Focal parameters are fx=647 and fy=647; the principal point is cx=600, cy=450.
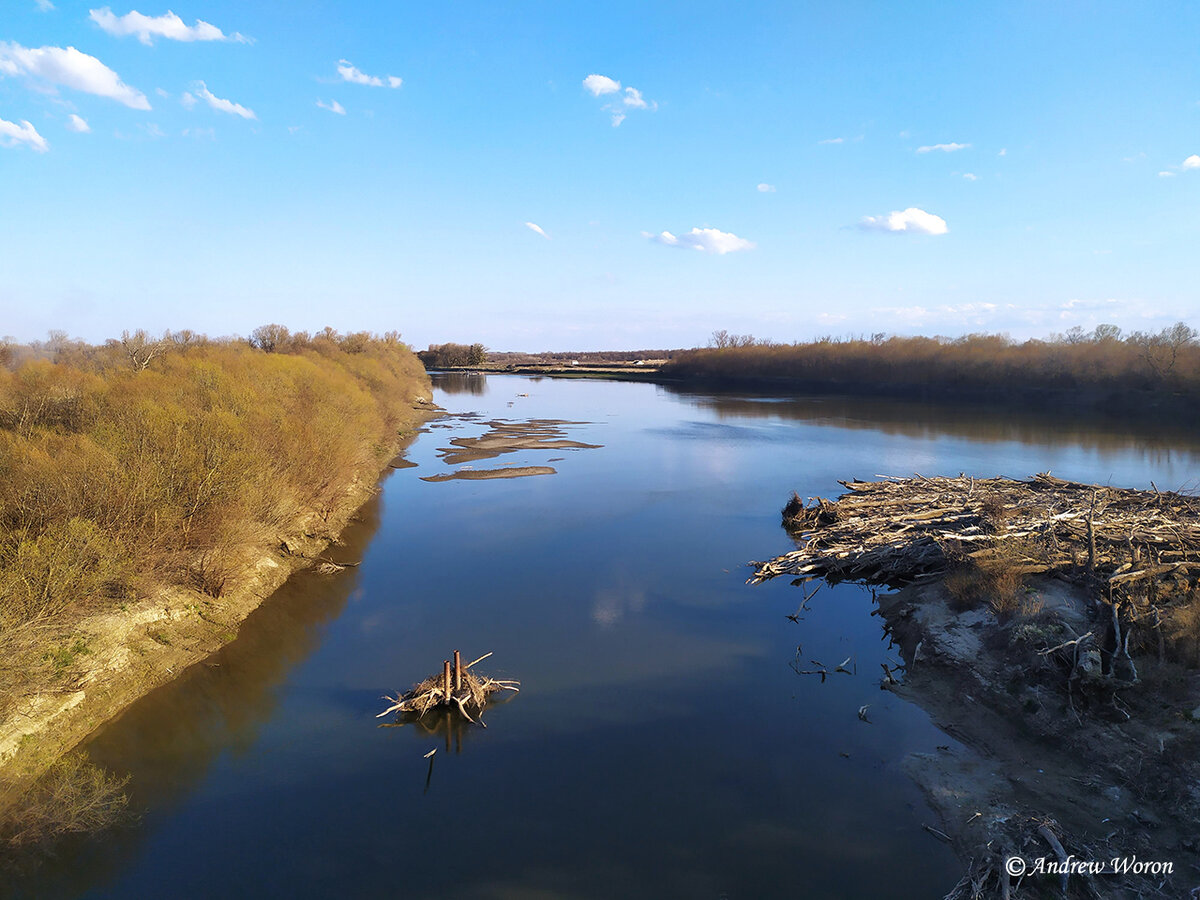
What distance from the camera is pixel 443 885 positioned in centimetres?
732

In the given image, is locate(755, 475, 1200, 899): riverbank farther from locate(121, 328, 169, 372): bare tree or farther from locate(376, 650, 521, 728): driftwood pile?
locate(121, 328, 169, 372): bare tree

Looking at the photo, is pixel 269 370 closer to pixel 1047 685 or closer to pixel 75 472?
pixel 75 472

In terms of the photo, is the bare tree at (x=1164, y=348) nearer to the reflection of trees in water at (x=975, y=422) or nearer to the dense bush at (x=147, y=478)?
the reflection of trees in water at (x=975, y=422)

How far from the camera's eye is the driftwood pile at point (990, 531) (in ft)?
42.5

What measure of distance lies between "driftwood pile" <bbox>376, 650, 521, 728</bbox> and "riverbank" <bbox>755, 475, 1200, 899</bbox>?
655cm

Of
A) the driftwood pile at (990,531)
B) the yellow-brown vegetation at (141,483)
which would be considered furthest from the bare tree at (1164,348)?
the yellow-brown vegetation at (141,483)

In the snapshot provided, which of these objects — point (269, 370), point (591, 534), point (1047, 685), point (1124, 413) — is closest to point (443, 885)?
point (1047, 685)

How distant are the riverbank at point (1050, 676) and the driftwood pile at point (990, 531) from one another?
66 mm

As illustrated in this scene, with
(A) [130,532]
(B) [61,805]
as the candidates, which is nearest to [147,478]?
(A) [130,532]

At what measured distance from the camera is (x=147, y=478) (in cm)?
1211

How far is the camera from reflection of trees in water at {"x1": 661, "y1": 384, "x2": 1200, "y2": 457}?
37750 mm

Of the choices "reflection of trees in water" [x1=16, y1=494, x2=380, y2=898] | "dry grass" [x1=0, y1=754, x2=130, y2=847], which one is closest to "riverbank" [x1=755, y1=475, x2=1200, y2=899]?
"reflection of trees in water" [x1=16, y1=494, x2=380, y2=898]

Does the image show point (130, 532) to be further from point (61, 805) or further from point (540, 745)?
point (540, 745)

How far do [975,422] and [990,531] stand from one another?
36.7m
